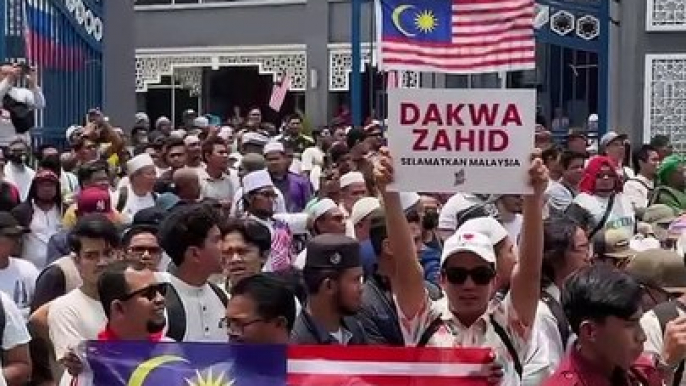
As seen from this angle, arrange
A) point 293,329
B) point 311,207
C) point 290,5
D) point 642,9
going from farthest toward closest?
point 290,5, point 642,9, point 311,207, point 293,329

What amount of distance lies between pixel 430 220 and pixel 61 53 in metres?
8.15

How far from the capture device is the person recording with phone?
505 inches

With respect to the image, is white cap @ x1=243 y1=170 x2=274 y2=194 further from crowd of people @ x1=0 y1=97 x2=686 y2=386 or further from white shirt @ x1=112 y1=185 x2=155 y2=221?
white shirt @ x1=112 y1=185 x2=155 y2=221

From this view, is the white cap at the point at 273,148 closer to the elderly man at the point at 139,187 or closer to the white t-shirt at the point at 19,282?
the elderly man at the point at 139,187

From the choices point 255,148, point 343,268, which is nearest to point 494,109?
point 343,268

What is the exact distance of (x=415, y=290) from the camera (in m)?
4.78

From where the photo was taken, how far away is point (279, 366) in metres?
4.63

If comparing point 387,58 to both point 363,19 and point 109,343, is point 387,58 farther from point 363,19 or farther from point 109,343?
point 363,19

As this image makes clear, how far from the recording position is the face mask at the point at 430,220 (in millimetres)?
8194

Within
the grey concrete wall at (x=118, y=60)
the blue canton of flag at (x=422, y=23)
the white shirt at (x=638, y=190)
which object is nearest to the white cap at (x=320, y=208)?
the blue canton of flag at (x=422, y=23)

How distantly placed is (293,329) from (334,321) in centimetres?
19

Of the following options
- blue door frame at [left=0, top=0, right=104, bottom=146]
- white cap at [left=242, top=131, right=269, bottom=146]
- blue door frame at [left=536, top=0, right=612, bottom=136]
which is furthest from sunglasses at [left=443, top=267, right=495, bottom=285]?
blue door frame at [left=536, top=0, right=612, bottom=136]

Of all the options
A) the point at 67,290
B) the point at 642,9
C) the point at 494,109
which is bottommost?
the point at 67,290

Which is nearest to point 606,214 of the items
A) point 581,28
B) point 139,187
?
point 139,187
